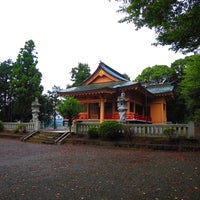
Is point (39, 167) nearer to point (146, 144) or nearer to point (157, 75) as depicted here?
point (146, 144)

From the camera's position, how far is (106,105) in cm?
2275

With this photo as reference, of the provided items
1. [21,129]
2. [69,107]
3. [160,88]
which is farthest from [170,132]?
[160,88]

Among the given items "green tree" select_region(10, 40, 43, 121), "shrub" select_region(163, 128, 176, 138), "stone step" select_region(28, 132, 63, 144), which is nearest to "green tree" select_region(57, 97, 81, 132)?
"stone step" select_region(28, 132, 63, 144)

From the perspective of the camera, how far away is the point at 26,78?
76.9 feet

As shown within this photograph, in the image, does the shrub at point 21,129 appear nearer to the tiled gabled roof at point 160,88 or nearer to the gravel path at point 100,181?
Answer: the gravel path at point 100,181

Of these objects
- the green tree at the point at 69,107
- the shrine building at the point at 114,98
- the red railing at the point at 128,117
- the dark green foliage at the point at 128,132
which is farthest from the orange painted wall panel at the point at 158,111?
the green tree at the point at 69,107

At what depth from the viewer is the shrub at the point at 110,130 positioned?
12.1m

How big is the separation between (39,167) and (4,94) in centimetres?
2717

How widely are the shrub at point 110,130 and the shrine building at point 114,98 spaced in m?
7.28

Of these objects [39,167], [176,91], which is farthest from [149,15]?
[176,91]

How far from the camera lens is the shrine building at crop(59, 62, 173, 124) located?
19969 mm

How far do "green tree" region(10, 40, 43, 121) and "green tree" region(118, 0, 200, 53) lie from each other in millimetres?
19114

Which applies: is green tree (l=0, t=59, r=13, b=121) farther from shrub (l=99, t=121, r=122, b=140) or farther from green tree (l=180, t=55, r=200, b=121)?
green tree (l=180, t=55, r=200, b=121)

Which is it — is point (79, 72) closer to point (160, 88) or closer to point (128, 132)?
point (160, 88)
